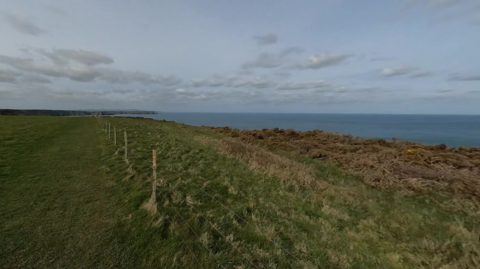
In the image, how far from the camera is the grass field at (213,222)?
504cm

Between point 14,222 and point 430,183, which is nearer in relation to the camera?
point 14,222

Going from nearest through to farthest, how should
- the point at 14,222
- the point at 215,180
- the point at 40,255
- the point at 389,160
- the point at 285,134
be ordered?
the point at 40,255 < the point at 14,222 < the point at 215,180 < the point at 389,160 < the point at 285,134

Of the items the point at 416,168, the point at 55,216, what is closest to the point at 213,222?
the point at 55,216

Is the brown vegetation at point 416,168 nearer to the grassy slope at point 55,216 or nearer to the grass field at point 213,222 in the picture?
the grass field at point 213,222

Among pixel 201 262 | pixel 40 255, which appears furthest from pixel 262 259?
pixel 40 255

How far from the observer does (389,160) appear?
15234 mm

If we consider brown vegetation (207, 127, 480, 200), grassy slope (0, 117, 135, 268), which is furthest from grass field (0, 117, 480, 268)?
brown vegetation (207, 127, 480, 200)

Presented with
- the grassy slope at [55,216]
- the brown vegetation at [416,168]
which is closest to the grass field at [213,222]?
the grassy slope at [55,216]

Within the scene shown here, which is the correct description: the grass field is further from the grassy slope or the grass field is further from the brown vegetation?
the brown vegetation

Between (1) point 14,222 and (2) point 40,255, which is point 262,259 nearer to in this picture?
(2) point 40,255

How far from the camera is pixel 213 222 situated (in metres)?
6.58

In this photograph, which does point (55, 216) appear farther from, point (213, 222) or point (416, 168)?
point (416, 168)

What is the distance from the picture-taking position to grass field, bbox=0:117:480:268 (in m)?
5.04

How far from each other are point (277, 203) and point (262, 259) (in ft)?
11.3
